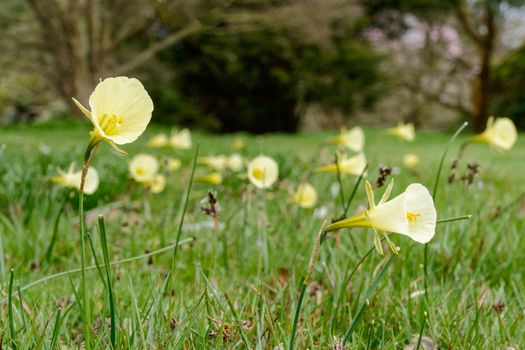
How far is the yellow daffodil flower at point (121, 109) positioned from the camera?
91 centimetres

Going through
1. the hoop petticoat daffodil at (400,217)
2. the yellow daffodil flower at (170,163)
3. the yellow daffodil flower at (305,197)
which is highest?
the yellow daffodil flower at (170,163)

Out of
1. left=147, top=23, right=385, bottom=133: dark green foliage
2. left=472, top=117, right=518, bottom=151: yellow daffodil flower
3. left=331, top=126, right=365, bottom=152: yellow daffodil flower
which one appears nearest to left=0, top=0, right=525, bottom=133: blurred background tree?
left=147, top=23, right=385, bottom=133: dark green foliage

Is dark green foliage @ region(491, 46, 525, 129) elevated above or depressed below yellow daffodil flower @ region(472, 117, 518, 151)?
above

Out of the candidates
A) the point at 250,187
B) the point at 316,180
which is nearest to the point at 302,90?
the point at 316,180

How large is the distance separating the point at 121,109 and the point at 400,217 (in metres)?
0.49

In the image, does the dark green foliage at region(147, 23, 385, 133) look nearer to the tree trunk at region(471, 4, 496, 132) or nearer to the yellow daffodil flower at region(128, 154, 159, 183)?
the tree trunk at region(471, 4, 496, 132)

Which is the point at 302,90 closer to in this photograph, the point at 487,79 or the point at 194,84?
the point at 194,84

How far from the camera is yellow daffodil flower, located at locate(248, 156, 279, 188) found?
1.90 meters

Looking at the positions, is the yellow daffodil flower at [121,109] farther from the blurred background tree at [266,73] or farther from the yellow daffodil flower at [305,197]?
the blurred background tree at [266,73]

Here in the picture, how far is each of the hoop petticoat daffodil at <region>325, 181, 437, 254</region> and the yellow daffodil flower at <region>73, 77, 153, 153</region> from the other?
355 mm

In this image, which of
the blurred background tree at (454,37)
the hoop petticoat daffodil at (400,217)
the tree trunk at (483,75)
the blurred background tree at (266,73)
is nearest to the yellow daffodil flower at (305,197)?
the hoop petticoat daffodil at (400,217)

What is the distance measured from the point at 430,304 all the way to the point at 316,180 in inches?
93.3

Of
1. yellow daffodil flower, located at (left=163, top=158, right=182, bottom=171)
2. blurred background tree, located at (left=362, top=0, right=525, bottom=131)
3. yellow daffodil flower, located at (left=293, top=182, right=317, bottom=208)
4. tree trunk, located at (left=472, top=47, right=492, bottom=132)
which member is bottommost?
yellow daffodil flower, located at (left=293, top=182, right=317, bottom=208)

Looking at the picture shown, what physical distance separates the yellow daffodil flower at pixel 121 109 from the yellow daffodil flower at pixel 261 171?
3.15 ft
